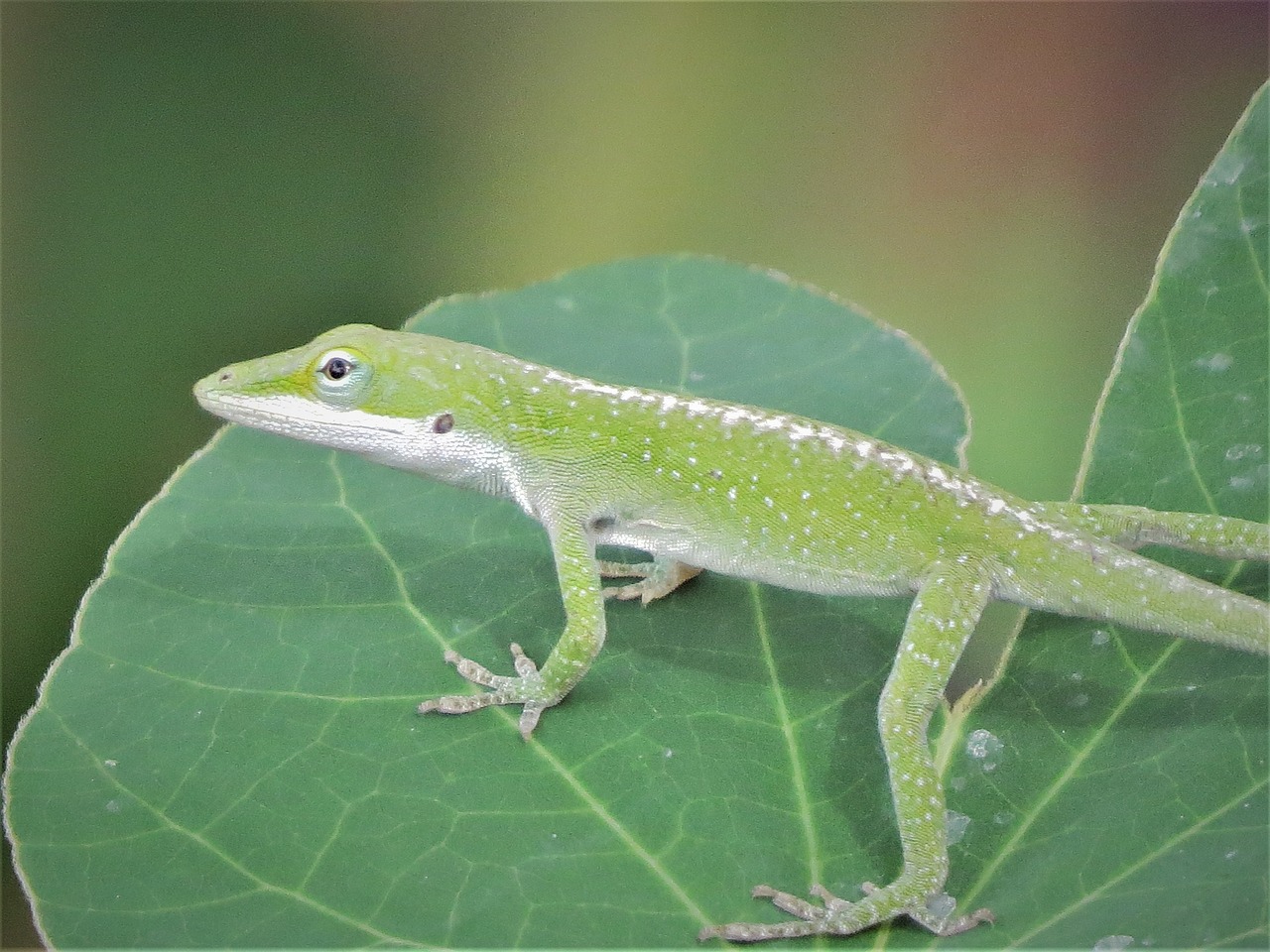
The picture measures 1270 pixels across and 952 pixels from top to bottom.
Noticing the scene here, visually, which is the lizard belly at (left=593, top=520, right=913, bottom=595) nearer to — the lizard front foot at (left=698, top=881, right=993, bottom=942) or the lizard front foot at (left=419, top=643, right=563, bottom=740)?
the lizard front foot at (left=419, top=643, right=563, bottom=740)

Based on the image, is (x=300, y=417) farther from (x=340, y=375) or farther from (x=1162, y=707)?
(x=1162, y=707)

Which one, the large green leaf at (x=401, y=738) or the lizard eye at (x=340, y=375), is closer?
the large green leaf at (x=401, y=738)

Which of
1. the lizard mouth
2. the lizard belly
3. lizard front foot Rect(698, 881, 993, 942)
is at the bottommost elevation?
lizard front foot Rect(698, 881, 993, 942)

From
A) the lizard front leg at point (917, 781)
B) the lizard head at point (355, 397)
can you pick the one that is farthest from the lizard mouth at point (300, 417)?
the lizard front leg at point (917, 781)

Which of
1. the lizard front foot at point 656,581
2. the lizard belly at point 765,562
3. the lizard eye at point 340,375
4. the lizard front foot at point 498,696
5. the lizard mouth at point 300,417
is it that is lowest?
the lizard front foot at point 498,696

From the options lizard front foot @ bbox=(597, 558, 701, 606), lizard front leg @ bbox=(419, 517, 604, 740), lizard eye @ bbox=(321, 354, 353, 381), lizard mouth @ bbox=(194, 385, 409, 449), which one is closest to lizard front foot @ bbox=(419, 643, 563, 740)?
lizard front leg @ bbox=(419, 517, 604, 740)

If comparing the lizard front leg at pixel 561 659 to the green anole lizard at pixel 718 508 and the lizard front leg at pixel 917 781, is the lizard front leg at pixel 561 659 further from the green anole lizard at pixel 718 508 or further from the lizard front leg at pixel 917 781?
the lizard front leg at pixel 917 781

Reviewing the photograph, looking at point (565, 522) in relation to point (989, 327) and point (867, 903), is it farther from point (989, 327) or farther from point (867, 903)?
point (989, 327)
